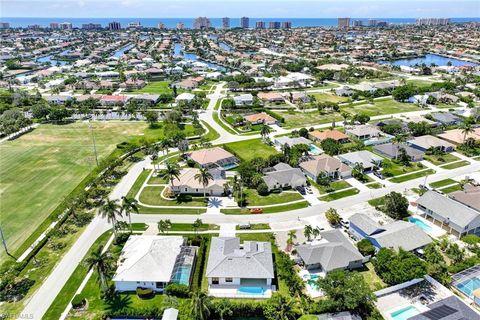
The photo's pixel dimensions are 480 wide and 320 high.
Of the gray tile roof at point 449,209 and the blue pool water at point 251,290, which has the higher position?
the gray tile roof at point 449,209

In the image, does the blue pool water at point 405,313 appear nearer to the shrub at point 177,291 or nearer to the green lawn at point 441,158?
the shrub at point 177,291

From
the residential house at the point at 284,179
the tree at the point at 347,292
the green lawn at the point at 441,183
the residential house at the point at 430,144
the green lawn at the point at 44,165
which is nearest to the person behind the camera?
the tree at the point at 347,292

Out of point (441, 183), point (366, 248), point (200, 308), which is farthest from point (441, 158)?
point (200, 308)

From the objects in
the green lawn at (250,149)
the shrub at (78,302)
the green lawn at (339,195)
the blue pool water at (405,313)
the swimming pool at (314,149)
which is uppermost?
the swimming pool at (314,149)

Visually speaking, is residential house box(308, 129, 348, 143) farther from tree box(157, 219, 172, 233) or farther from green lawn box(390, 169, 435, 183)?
tree box(157, 219, 172, 233)

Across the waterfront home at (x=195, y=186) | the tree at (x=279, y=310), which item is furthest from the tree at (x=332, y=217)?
the waterfront home at (x=195, y=186)

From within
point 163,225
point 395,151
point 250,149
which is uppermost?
point 395,151

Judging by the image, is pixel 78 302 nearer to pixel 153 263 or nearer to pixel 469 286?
pixel 153 263

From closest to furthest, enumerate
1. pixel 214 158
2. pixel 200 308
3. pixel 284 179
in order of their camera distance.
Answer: pixel 200 308
pixel 284 179
pixel 214 158
